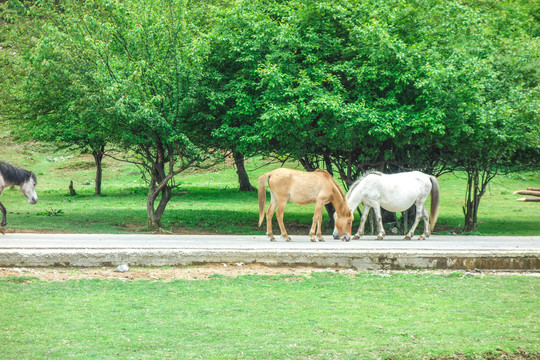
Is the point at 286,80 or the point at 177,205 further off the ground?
the point at 286,80

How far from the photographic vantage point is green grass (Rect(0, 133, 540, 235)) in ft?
76.0

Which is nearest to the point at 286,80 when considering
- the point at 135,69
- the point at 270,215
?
the point at 135,69

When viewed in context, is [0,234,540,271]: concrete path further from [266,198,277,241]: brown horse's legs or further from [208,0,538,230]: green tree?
[208,0,538,230]: green tree

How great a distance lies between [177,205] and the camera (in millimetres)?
31031

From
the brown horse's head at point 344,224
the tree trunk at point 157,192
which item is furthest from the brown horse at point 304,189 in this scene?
the tree trunk at point 157,192

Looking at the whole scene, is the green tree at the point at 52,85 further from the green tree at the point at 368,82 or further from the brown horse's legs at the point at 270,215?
the brown horse's legs at the point at 270,215

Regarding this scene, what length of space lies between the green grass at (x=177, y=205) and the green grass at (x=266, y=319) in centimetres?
1165

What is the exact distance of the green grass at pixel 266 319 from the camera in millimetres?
6762

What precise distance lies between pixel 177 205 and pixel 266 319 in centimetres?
2358

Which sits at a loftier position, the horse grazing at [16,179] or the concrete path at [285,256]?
the horse grazing at [16,179]

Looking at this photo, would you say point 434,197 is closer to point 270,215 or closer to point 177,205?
point 270,215

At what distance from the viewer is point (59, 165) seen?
48.7 meters

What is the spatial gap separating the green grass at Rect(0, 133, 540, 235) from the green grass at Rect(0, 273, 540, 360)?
11.6 m

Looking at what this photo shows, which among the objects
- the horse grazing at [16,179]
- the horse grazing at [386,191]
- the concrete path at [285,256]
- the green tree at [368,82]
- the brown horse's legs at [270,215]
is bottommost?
the concrete path at [285,256]
